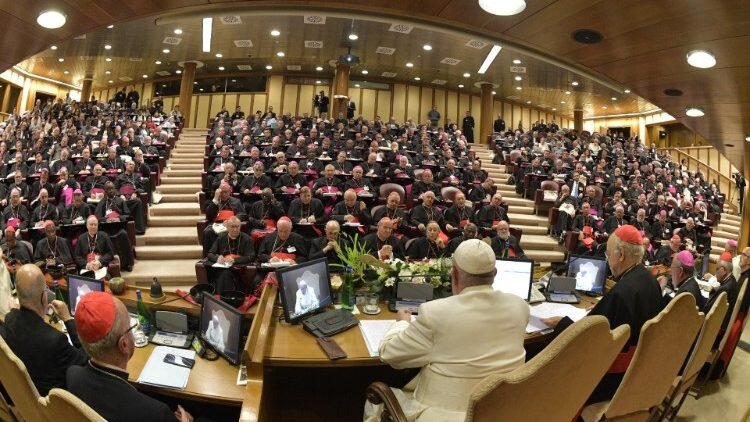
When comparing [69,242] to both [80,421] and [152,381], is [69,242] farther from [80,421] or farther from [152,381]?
[80,421]

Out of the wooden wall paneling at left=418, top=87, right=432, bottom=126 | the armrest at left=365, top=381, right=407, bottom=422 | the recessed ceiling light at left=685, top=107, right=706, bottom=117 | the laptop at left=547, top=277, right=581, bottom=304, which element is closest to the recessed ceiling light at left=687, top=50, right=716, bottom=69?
the recessed ceiling light at left=685, top=107, right=706, bottom=117

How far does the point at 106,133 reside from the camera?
11.1m

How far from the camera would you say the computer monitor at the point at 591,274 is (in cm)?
355

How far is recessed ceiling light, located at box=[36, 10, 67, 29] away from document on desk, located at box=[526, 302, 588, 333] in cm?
389

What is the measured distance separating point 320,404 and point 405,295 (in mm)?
882

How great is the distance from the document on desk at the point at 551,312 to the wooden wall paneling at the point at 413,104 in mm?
16740

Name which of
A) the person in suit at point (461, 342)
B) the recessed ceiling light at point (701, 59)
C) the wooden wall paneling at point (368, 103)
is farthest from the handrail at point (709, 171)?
the person in suit at point (461, 342)

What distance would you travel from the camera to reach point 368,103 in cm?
1908

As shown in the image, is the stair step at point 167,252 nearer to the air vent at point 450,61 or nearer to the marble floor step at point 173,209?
the marble floor step at point 173,209

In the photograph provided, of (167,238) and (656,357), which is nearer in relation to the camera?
(656,357)

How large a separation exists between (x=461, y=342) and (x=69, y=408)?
128 centimetres

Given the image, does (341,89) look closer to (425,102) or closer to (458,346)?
(425,102)

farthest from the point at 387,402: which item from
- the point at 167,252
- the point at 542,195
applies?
the point at 542,195

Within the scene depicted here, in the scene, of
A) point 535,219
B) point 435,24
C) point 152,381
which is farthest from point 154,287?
point 535,219
